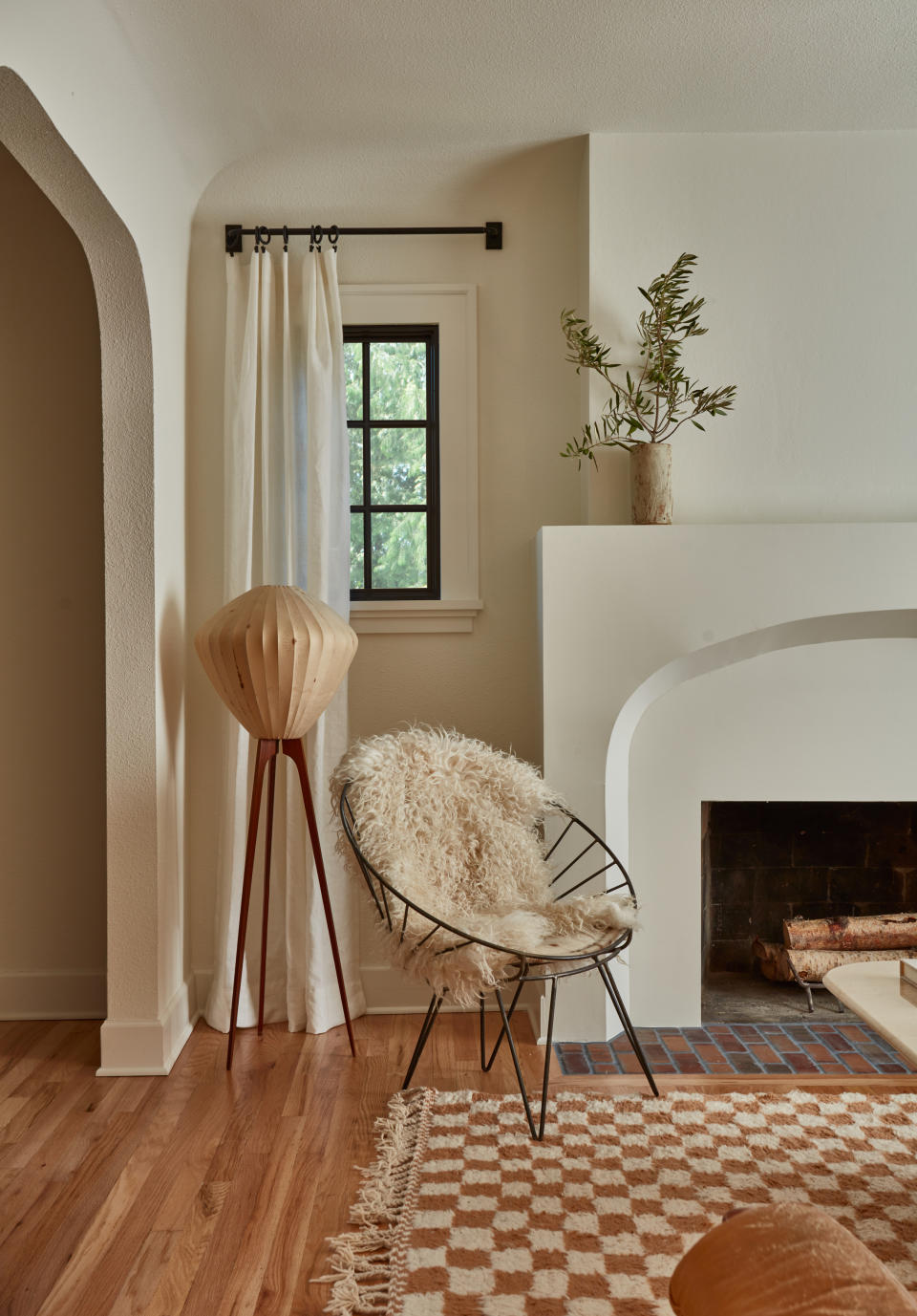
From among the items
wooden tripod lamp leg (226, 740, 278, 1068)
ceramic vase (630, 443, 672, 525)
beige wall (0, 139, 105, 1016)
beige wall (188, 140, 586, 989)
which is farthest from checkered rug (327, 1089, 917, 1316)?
ceramic vase (630, 443, 672, 525)

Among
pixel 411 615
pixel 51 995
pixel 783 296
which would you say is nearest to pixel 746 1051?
pixel 411 615

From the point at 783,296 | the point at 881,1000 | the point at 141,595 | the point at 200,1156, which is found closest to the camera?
the point at 881,1000

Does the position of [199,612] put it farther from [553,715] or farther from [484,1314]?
[484,1314]

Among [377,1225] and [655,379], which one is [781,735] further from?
[377,1225]

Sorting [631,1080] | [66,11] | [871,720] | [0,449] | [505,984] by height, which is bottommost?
[631,1080]

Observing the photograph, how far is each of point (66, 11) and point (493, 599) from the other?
76.6 inches

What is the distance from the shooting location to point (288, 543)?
10.6 ft

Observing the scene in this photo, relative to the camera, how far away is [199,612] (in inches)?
131

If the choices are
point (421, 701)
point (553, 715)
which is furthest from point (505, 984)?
point (421, 701)

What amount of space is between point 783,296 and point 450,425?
111 cm

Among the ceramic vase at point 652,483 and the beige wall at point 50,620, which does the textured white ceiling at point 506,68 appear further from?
the ceramic vase at point 652,483

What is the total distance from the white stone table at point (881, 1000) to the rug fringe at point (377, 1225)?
103cm

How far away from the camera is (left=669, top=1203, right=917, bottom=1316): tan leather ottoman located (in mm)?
1149

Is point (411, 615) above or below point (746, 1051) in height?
above
